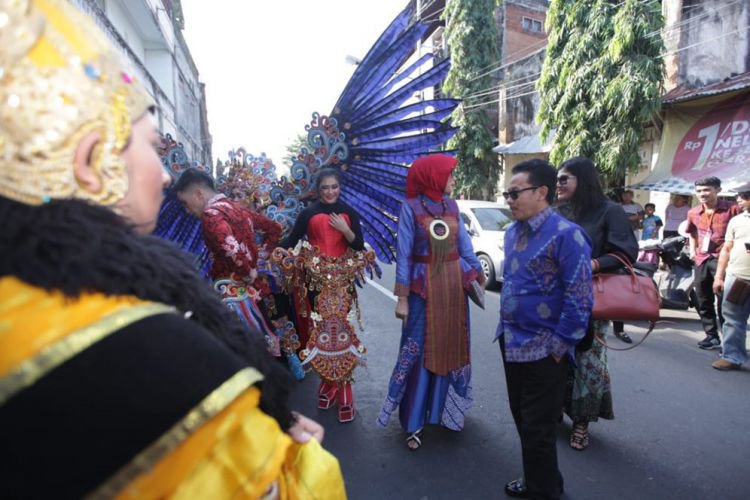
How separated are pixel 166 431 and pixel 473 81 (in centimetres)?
1648

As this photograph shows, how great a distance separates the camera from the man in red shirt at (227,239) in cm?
308

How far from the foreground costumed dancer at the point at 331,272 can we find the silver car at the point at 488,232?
4607 mm

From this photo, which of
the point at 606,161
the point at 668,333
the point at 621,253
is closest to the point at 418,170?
the point at 621,253

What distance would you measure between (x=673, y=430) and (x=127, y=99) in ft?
11.8

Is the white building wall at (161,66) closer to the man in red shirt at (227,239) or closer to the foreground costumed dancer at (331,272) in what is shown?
the man in red shirt at (227,239)

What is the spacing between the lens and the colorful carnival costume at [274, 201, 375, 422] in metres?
3.27

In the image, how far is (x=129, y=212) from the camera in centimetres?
76

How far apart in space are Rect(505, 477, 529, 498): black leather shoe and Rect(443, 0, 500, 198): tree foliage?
530 inches

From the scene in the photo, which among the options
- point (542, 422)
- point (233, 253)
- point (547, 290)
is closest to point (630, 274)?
point (547, 290)

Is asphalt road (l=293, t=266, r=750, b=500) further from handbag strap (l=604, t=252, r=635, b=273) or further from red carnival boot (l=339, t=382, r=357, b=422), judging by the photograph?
handbag strap (l=604, t=252, r=635, b=273)

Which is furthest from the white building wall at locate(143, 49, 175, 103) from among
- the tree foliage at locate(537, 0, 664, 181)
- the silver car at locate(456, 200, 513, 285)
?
the tree foliage at locate(537, 0, 664, 181)

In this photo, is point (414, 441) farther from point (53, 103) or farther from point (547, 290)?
point (53, 103)

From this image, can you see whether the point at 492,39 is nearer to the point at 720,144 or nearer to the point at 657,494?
the point at 720,144

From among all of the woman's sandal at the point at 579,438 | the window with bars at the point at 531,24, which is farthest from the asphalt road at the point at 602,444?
the window with bars at the point at 531,24
